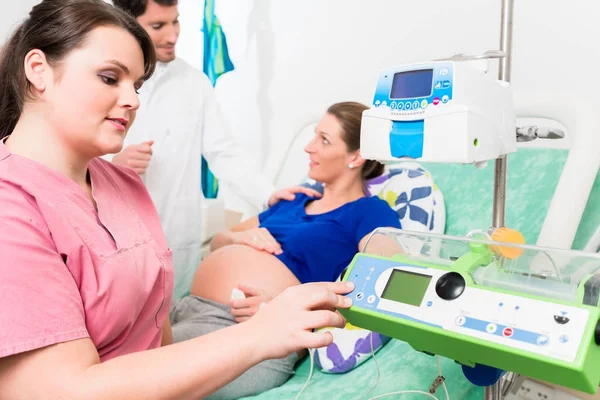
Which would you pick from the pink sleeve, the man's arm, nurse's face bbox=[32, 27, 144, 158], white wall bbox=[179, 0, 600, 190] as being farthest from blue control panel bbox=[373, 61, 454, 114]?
the man's arm

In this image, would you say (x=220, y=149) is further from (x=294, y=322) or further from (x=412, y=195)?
(x=294, y=322)

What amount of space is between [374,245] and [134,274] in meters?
0.47

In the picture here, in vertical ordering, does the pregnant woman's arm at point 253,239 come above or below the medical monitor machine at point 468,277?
below

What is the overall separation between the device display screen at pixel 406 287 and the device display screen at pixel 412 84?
0.31m

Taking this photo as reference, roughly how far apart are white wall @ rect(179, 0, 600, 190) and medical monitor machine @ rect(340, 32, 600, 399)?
73cm

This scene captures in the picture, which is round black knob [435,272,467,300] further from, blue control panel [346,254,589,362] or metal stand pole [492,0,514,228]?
metal stand pole [492,0,514,228]

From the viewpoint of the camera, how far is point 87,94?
1.02 meters

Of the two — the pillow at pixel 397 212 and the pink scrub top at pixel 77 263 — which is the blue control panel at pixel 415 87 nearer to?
the pink scrub top at pixel 77 263

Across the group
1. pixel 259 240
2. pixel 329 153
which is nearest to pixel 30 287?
pixel 259 240

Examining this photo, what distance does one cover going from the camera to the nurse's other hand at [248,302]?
5.29ft

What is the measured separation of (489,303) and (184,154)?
1.70 metres

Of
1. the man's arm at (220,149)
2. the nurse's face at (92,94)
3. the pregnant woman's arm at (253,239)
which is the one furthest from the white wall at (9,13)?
the nurse's face at (92,94)

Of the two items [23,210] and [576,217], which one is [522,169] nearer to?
[576,217]

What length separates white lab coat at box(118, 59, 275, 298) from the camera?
A: 2.23 m
